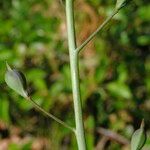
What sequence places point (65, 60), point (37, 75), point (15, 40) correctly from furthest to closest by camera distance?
1. point (65, 60)
2. point (15, 40)
3. point (37, 75)

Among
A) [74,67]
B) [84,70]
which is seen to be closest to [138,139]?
[74,67]

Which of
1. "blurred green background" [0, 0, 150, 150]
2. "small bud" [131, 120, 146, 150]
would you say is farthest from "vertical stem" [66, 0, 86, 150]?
"blurred green background" [0, 0, 150, 150]

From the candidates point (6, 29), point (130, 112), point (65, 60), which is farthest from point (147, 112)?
point (6, 29)

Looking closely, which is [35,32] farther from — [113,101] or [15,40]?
[113,101]

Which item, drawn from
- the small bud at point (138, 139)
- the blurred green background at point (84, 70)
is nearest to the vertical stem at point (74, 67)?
the small bud at point (138, 139)

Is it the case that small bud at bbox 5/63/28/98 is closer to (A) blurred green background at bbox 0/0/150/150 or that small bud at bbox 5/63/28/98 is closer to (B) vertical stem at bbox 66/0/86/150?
(B) vertical stem at bbox 66/0/86/150

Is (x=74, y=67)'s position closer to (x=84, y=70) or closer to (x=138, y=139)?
(x=138, y=139)
